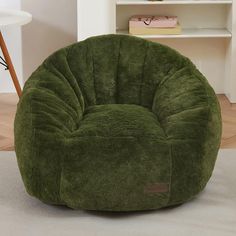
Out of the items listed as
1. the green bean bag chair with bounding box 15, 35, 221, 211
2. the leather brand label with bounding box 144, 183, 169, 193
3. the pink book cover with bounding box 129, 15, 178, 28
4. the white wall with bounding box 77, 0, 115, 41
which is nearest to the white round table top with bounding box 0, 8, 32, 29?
the white wall with bounding box 77, 0, 115, 41

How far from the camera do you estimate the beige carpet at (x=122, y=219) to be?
2.33 metres

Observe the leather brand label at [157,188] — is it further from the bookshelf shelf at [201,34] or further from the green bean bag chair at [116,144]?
the bookshelf shelf at [201,34]

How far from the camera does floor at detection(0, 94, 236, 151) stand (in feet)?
11.1

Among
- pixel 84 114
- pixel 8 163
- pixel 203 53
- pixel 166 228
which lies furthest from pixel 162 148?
pixel 203 53

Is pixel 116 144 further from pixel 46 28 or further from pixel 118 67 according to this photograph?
pixel 46 28

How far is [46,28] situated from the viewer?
4211 mm

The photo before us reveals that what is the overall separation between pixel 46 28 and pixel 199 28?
957 mm

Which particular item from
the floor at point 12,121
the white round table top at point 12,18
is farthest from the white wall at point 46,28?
the white round table top at point 12,18

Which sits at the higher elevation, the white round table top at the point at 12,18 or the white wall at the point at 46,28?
the white round table top at the point at 12,18

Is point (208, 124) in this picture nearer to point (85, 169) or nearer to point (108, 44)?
point (85, 169)

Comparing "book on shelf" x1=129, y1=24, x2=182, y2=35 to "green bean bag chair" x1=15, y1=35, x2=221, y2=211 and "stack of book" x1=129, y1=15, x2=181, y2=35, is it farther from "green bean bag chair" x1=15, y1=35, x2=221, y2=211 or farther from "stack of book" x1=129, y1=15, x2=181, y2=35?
"green bean bag chair" x1=15, y1=35, x2=221, y2=211

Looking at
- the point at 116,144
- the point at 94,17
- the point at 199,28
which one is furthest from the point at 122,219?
the point at 199,28

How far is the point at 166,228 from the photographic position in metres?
2.35

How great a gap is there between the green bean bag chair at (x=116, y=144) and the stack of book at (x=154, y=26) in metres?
1.14
